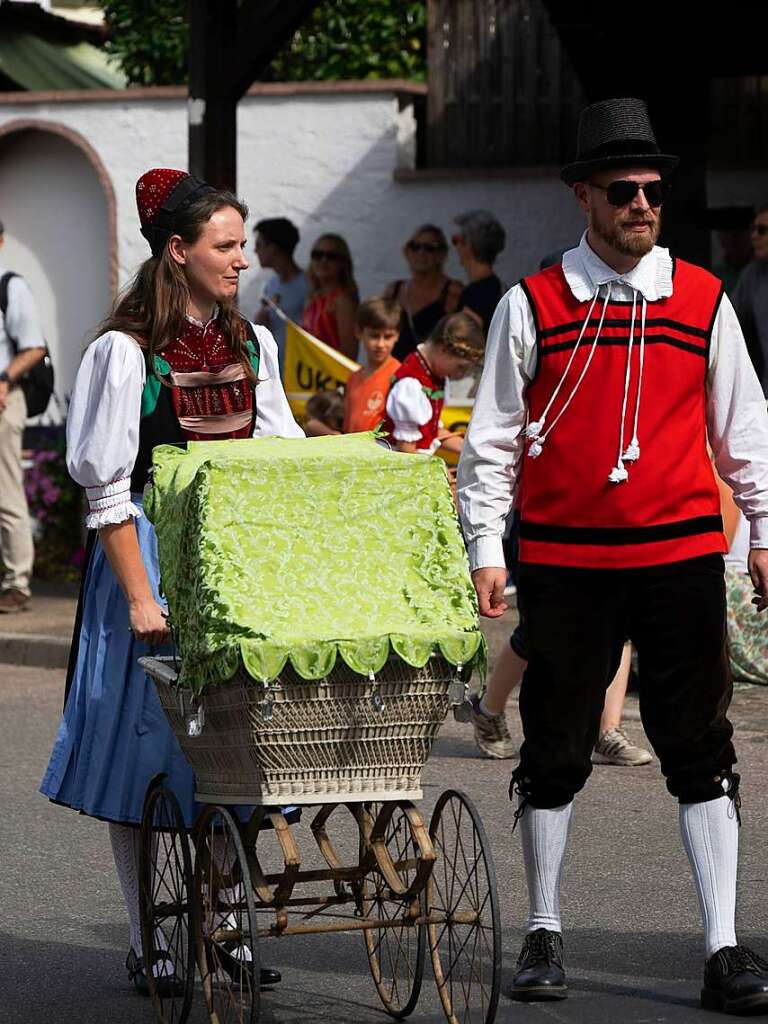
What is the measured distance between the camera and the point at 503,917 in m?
5.65

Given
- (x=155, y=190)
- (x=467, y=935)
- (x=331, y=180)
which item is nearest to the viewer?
(x=467, y=935)

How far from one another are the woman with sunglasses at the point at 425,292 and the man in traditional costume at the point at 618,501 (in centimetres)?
703

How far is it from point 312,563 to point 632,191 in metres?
1.22

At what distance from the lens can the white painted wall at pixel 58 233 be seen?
15391mm

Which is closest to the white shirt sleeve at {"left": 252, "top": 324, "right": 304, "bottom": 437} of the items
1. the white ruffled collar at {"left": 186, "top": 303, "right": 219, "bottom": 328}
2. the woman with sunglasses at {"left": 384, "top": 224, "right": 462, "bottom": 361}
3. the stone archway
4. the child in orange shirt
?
the white ruffled collar at {"left": 186, "top": 303, "right": 219, "bottom": 328}

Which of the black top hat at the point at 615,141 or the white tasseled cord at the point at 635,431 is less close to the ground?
the black top hat at the point at 615,141

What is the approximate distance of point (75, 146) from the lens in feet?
49.9

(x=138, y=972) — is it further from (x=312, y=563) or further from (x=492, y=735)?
(x=492, y=735)

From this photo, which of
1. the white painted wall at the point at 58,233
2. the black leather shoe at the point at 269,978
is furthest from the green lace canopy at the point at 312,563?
the white painted wall at the point at 58,233

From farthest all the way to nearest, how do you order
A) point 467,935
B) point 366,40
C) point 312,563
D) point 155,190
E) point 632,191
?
point 366,40, point 155,190, point 632,191, point 467,935, point 312,563

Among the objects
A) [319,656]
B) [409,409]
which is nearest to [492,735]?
[409,409]

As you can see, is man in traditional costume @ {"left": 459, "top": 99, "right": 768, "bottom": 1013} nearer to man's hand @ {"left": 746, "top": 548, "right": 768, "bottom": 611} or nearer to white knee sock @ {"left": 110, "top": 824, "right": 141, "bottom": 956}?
man's hand @ {"left": 746, "top": 548, "right": 768, "bottom": 611}

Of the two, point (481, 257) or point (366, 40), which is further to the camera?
point (366, 40)

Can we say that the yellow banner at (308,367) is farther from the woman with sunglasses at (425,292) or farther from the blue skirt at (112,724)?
the blue skirt at (112,724)
